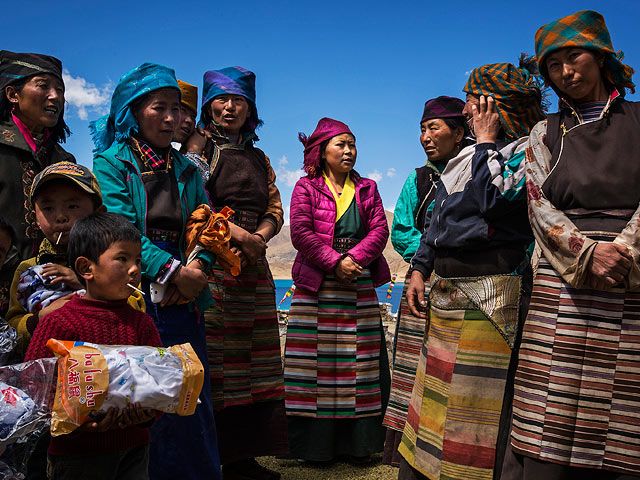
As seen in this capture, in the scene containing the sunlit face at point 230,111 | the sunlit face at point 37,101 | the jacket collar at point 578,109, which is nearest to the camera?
the jacket collar at point 578,109

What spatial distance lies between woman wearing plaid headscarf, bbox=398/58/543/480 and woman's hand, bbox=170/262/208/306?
4.08 ft

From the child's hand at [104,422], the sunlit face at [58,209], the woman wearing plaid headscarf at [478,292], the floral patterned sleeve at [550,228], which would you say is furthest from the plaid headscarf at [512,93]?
the child's hand at [104,422]

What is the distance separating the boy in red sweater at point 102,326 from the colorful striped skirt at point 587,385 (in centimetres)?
161

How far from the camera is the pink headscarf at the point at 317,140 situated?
4727 mm

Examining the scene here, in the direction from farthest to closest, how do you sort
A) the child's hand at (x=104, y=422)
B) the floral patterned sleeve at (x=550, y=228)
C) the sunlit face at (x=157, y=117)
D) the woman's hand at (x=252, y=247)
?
the woman's hand at (x=252, y=247) → the sunlit face at (x=157, y=117) → the floral patterned sleeve at (x=550, y=228) → the child's hand at (x=104, y=422)

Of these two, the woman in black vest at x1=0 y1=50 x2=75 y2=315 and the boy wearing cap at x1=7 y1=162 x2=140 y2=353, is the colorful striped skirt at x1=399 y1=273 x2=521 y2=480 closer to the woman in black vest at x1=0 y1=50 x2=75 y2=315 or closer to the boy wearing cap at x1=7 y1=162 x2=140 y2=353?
the boy wearing cap at x1=7 y1=162 x2=140 y2=353

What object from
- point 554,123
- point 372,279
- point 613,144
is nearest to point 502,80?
point 554,123

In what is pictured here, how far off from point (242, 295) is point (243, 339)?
0.31 meters

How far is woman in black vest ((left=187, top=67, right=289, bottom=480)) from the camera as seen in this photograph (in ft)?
12.6

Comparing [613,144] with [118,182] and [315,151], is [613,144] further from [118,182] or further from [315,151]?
[315,151]

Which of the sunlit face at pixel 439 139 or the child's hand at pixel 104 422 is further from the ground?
the sunlit face at pixel 439 139

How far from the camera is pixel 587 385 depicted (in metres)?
2.36

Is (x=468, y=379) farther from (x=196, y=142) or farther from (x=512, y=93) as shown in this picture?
(x=196, y=142)

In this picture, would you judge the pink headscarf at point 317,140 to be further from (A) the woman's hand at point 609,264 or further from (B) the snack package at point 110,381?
(B) the snack package at point 110,381
